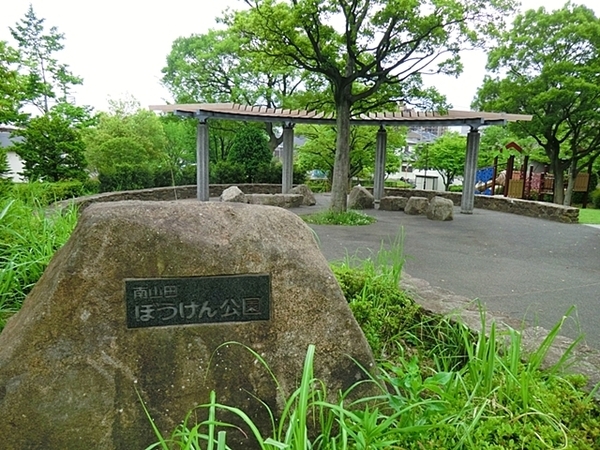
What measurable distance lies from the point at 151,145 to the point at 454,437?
1788 cm

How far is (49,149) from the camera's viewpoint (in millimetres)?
11672

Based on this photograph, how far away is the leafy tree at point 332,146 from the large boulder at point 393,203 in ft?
16.7

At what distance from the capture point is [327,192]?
21.7m


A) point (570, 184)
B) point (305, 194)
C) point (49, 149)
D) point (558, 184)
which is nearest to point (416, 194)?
point (305, 194)

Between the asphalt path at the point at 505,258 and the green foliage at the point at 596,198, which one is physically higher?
the green foliage at the point at 596,198

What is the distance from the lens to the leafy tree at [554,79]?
591 inches

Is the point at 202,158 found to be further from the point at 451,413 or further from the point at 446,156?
the point at 446,156

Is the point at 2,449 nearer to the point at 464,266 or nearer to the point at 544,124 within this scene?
the point at 464,266

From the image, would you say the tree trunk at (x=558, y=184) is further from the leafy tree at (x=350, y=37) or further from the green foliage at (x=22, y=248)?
the green foliage at (x=22, y=248)

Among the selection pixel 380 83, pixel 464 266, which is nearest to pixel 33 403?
pixel 464 266

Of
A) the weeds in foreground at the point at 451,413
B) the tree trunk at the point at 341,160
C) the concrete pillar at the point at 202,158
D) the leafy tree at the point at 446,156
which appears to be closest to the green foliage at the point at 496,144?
the leafy tree at the point at 446,156

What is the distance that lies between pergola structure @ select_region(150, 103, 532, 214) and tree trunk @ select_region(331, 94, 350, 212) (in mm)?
2828

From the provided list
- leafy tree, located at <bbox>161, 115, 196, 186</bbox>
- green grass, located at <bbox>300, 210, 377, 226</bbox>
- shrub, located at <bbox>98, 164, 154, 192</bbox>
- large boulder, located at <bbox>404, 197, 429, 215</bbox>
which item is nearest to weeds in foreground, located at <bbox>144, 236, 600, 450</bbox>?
green grass, located at <bbox>300, 210, 377, 226</bbox>

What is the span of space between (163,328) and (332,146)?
1870 centimetres
